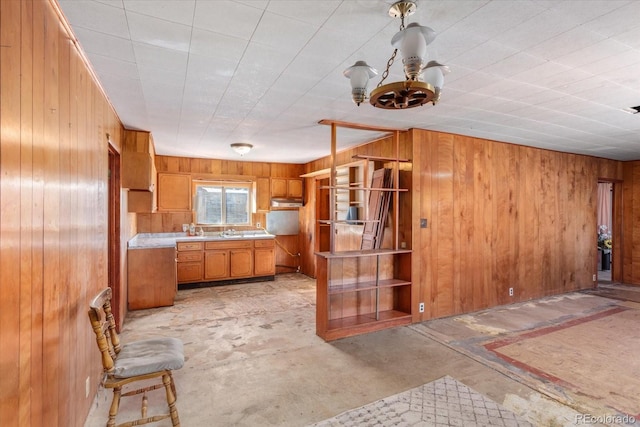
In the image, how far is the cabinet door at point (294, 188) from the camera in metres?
7.02

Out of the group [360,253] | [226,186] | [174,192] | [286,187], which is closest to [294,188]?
[286,187]

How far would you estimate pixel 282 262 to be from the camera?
7176mm

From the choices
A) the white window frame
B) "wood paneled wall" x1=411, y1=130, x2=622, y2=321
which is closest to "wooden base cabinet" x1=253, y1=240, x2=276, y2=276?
the white window frame

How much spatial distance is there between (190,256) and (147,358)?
3.94 m

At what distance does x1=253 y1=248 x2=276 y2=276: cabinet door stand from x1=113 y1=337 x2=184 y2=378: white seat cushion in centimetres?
403

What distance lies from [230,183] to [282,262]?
6.80ft

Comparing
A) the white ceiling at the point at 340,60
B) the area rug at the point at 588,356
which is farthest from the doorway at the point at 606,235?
the white ceiling at the point at 340,60

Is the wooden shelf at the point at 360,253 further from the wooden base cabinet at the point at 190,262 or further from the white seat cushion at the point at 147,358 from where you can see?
the wooden base cabinet at the point at 190,262

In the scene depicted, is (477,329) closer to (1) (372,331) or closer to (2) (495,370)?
(2) (495,370)

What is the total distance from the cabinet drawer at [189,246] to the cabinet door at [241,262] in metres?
0.58

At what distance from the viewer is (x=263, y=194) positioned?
6824 mm

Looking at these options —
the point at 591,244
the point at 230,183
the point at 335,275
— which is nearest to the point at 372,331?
the point at 335,275

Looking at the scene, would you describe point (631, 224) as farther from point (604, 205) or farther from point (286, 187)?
point (286, 187)

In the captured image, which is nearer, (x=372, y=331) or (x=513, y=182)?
(x=372, y=331)
